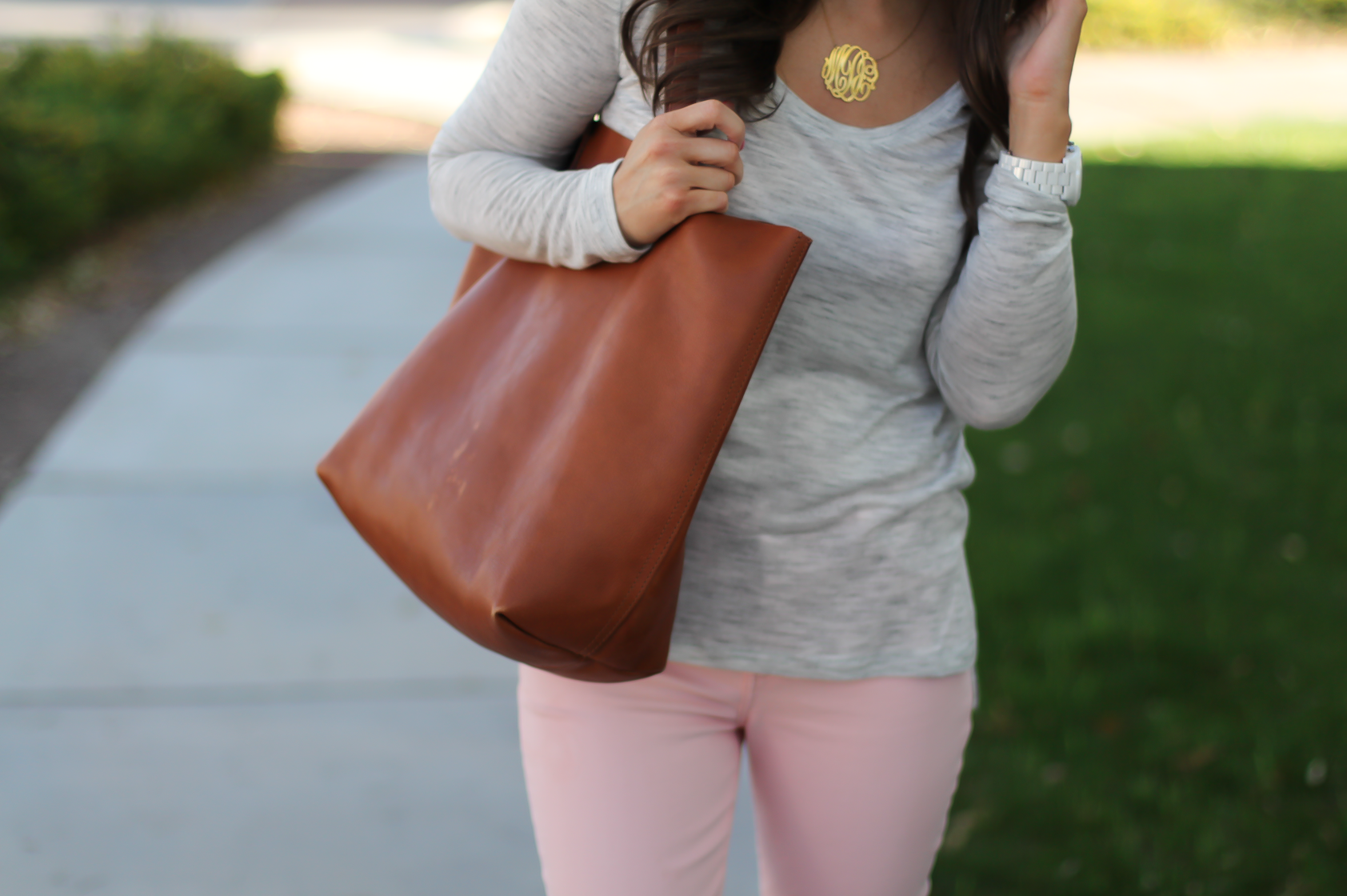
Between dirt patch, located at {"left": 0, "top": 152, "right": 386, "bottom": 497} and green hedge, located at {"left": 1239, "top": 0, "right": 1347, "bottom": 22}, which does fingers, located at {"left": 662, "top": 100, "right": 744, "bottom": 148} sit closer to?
dirt patch, located at {"left": 0, "top": 152, "right": 386, "bottom": 497}

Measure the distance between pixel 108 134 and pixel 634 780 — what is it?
6613 mm

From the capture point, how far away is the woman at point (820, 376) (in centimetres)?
135

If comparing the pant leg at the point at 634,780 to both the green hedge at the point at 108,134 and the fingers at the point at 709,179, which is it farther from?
the green hedge at the point at 108,134

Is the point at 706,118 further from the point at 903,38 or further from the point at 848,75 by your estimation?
the point at 903,38

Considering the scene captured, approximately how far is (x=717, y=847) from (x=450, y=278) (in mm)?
5201

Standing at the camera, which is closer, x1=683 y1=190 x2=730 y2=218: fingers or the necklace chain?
x1=683 y1=190 x2=730 y2=218: fingers

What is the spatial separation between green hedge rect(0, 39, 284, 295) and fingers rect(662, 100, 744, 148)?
5.24m

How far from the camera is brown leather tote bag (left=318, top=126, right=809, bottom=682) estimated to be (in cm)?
120

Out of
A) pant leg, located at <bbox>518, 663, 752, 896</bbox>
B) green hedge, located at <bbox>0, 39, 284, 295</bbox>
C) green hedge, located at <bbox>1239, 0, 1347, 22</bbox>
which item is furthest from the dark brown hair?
green hedge, located at <bbox>1239, 0, 1347, 22</bbox>

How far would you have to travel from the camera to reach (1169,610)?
3529mm

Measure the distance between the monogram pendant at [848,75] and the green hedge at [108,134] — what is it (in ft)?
Answer: 17.2

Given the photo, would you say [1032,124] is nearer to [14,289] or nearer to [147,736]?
[147,736]

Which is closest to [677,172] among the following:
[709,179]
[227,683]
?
[709,179]

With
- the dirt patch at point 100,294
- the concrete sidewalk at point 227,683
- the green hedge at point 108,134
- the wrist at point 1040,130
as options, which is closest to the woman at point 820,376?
the wrist at point 1040,130
